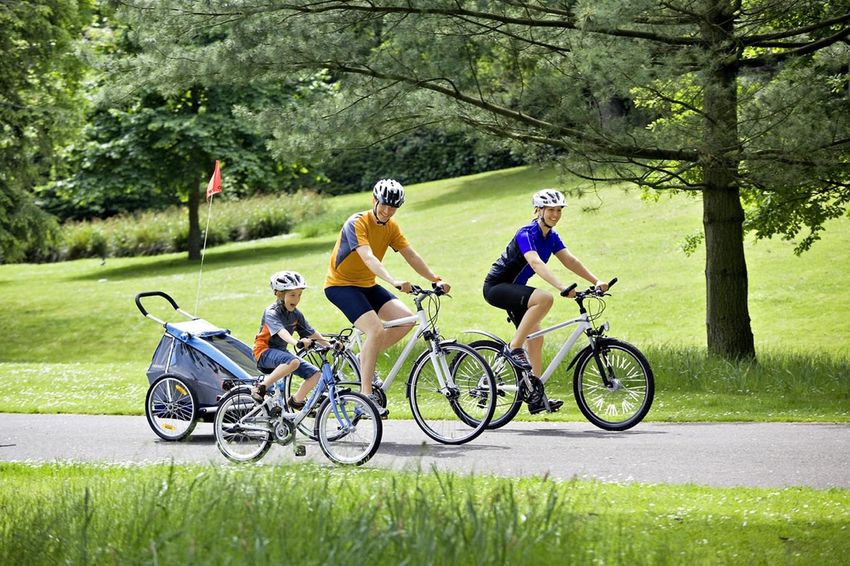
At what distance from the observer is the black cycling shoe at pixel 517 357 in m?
9.64

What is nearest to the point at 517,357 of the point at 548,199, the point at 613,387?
the point at 613,387

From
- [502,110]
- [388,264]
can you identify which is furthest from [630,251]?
[502,110]

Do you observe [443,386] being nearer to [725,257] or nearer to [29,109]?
[725,257]

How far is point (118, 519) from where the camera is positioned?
5637 mm

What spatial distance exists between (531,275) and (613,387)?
44.3 inches

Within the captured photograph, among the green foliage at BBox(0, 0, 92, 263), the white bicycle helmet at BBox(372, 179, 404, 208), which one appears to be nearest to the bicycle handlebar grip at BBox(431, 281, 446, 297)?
the white bicycle helmet at BBox(372, 179, 404, 208)

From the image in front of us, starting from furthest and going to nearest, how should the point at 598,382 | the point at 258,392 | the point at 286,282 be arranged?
1. the point at 598,382
2. the point at 286,282
3. the point at 258,392

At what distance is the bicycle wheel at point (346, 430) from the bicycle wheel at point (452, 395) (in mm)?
1062

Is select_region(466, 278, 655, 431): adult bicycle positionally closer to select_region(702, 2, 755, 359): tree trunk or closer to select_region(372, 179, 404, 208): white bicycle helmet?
select_region(372, 179, 404, 208): white bicycle helmet

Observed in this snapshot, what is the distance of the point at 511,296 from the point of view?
9.91 metres

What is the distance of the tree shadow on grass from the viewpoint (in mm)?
30672

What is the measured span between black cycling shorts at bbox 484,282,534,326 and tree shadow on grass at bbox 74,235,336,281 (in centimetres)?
2025

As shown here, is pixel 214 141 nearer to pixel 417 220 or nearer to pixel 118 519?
pixel 417 220

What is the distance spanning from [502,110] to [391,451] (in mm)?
5169
